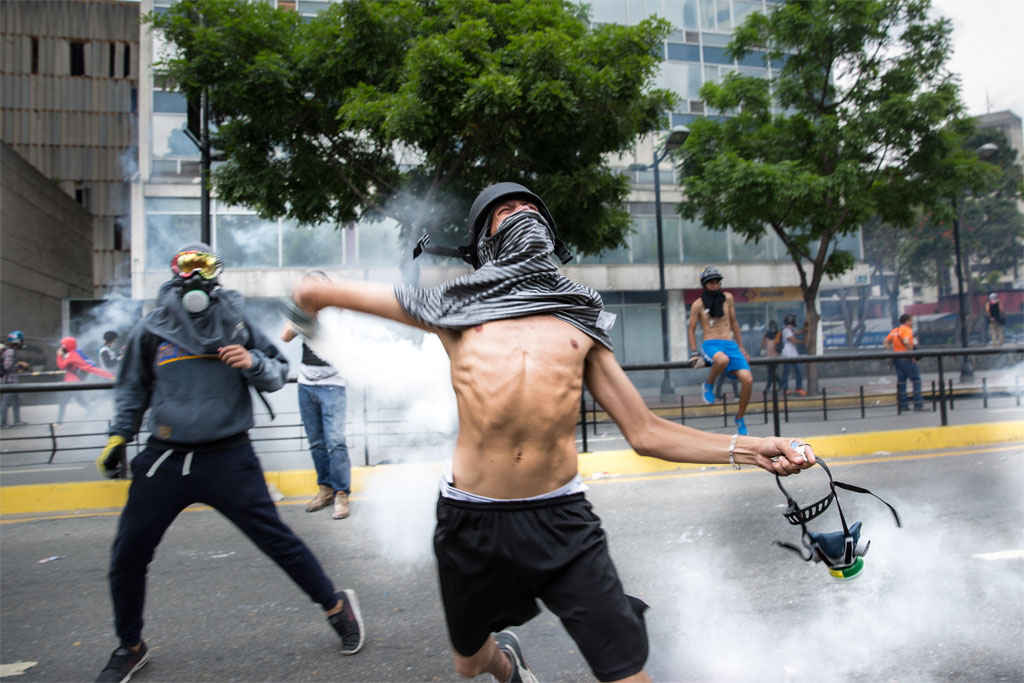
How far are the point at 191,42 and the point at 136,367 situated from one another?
8.34 metres

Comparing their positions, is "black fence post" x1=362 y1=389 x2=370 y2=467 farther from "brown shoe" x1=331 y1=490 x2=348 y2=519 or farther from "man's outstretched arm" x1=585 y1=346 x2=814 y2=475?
"man's outstretched arm" x1=585 y1=346 x2=814 y2=475

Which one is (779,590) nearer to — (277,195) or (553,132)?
(553,132)

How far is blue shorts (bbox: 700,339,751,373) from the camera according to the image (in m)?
7.02

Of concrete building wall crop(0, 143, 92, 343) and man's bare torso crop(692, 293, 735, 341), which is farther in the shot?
concrete building wall crop(0, 143, 92, 343)

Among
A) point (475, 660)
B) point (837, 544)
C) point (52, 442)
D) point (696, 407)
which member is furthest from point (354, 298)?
point (696, 407)

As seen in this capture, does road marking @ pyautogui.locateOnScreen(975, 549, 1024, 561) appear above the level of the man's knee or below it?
below

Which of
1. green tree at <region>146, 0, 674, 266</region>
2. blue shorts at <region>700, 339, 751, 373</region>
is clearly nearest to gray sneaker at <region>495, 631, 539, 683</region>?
blue shorts at <region>700, 339, 751, 373</region>

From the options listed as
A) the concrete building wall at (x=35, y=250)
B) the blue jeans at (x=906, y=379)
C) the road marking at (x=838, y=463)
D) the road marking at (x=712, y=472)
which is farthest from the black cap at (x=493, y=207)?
the concrete building wall at (x=35, y=250)

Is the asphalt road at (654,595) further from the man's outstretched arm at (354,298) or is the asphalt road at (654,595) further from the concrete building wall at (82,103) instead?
the concrete building wall at (82,103)

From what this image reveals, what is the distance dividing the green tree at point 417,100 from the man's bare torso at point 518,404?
721cm

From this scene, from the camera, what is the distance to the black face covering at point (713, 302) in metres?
7.12

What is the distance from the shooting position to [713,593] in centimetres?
348

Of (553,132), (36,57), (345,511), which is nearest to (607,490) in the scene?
(345,511)

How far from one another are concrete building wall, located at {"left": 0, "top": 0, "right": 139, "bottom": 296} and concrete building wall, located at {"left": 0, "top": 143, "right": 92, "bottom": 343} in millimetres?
2390
